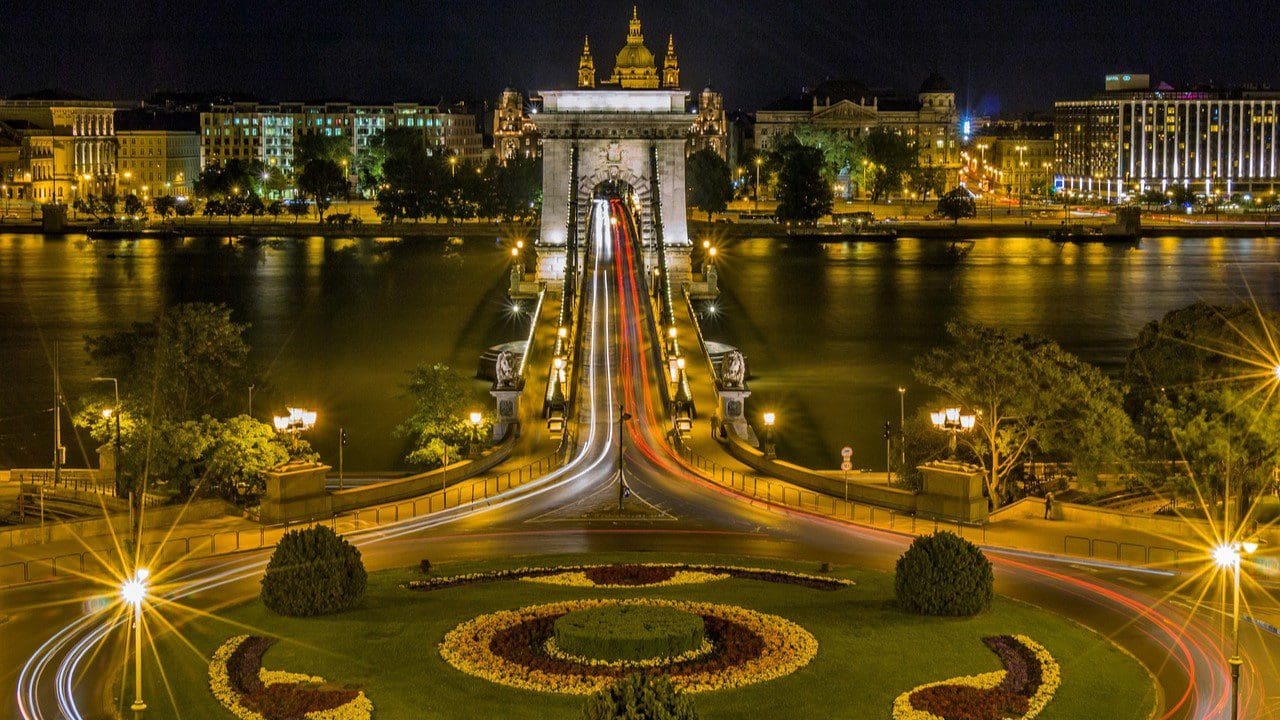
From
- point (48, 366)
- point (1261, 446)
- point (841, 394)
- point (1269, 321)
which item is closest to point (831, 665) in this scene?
point (1261, 446)

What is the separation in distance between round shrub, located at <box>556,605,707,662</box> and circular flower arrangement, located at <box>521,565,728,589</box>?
3.89 m

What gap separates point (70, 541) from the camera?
38.7 meters

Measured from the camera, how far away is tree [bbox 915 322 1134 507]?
45312 millimetres

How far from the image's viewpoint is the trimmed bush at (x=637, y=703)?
1905 centimetres

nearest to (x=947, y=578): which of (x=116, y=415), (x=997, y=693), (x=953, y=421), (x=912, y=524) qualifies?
(x=997, y=693)

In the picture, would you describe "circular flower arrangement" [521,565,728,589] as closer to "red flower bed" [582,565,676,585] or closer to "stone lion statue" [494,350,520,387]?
"red flower bed" [582,565,676,585]

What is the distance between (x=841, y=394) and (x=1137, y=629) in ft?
167

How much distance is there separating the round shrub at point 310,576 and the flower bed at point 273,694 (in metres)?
Result: 2.17

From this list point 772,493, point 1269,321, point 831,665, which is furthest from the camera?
point 1269,321

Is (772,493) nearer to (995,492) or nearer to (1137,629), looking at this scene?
(995,492)

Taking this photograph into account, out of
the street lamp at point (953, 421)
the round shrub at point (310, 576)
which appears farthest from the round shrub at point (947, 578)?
the street lamp at point (953, 421)

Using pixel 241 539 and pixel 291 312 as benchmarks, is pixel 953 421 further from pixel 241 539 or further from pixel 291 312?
pixel 291 312

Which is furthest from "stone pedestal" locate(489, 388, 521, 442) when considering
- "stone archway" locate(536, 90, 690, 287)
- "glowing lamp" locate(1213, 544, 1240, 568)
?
"stone archway" locate(536, 90, 690, 287)

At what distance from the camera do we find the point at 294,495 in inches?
1623
